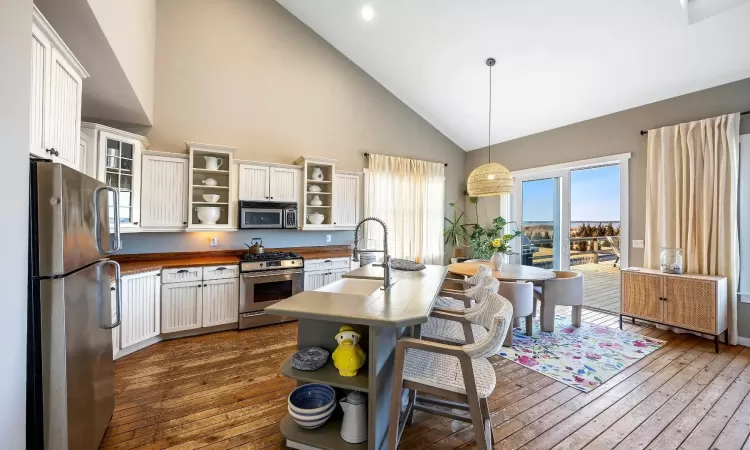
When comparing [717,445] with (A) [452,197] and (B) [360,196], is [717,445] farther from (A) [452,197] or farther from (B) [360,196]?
(A) [452,197]

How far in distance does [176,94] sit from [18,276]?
10.8 feet

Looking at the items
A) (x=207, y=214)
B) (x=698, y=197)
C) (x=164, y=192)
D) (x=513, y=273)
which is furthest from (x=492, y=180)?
(x=164, y=192)

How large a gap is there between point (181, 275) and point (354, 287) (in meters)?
2.28

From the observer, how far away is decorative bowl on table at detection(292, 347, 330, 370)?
1580 millimetres

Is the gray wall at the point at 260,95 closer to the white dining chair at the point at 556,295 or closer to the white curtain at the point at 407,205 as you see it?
the white curtain at the point at 407,205

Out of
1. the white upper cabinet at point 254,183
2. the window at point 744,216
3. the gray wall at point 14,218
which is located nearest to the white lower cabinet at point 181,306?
the white upper cabinet at point 254,183

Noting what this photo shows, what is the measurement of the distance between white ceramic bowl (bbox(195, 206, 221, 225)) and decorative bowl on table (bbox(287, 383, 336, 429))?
2.68m

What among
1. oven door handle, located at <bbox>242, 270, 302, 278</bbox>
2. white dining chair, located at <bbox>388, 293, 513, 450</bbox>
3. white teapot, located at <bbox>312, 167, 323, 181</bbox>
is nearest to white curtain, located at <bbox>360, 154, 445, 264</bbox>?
white teapot, located at <bbox>312, 167, 323, 181</bbox>

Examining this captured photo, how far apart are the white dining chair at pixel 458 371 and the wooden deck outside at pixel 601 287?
3955 mm

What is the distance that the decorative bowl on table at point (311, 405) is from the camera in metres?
1.60

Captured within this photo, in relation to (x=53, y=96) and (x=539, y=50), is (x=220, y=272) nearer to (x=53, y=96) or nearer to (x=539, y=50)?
(x=53, y=96)

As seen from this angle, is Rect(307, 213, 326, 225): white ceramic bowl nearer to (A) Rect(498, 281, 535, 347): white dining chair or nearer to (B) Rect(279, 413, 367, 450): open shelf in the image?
(A) Rect(498, 281, 535, 347): white dining chair

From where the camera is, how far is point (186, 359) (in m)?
2.79

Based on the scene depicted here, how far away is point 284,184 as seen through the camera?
13.5 feet
